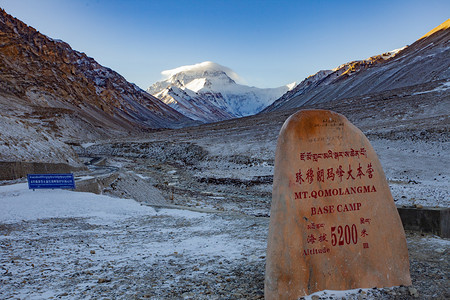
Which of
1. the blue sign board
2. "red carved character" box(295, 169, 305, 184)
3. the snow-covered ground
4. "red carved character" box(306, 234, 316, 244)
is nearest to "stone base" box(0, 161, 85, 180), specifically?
the blue sign board

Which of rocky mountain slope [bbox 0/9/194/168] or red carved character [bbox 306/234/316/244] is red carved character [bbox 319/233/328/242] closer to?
red carved character [bbox 306/234/316/244]

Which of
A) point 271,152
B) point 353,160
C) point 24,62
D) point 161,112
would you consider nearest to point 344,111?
point 271,152

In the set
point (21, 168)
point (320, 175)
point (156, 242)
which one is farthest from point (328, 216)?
point (21, 168)

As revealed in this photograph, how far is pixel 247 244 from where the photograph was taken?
7.40m

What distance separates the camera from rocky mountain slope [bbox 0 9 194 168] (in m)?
23.4

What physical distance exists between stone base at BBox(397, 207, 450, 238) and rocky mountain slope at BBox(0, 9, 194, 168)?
1980 centimetres

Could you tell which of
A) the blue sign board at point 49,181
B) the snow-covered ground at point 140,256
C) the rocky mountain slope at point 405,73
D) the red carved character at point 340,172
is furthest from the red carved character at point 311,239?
the rocky mountain slope at point 405,73

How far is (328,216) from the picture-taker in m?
4.75

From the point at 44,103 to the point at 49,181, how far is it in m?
75.9

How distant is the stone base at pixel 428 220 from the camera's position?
8.30 metres

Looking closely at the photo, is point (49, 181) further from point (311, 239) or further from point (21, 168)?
point (311, 239)

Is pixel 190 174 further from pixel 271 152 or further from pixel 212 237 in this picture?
pixel 212 237

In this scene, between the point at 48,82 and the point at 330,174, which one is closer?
the point at 330,174

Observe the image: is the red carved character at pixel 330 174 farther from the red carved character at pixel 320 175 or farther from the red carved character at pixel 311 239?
the red carved character at pixel 311 239
